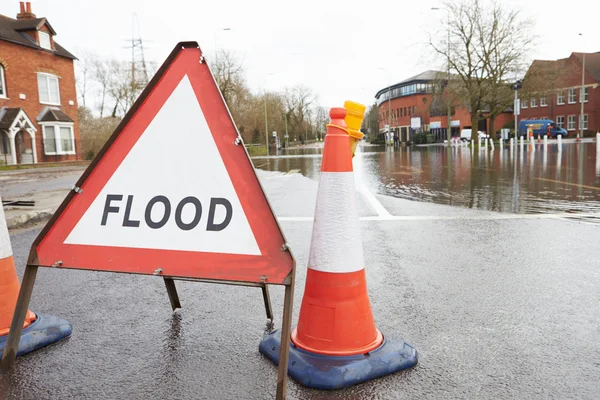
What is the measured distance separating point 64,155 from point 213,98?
40.5 m

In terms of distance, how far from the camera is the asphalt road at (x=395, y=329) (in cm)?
245

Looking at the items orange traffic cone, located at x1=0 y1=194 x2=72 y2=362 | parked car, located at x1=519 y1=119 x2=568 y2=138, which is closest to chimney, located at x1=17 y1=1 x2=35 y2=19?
orange traffic cone, located at x1=0 y1=194 x2=72 y2=362

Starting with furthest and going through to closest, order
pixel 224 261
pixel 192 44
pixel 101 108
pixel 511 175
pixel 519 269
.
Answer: pixel 101 108, pixel 511 175, pixel 519 269, pixel 192 44, pixel 224 261

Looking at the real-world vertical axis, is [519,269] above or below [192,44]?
below

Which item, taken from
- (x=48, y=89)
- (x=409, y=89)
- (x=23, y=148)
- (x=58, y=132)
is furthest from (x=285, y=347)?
(x=409, y=89)

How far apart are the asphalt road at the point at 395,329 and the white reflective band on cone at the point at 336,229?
25.7 inches

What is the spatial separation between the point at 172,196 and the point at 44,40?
41.6m

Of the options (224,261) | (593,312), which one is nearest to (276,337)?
(224,261)

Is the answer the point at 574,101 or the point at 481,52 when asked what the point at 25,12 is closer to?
the point at 481,52

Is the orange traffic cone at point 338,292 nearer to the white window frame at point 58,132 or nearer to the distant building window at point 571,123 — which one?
the white window frame at point 58,132

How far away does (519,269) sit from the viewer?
448 centimetres

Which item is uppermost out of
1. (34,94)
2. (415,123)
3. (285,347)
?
(34,94)

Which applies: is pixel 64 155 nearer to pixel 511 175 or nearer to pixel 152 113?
pixel 511 175

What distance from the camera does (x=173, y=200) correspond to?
2596 mm
